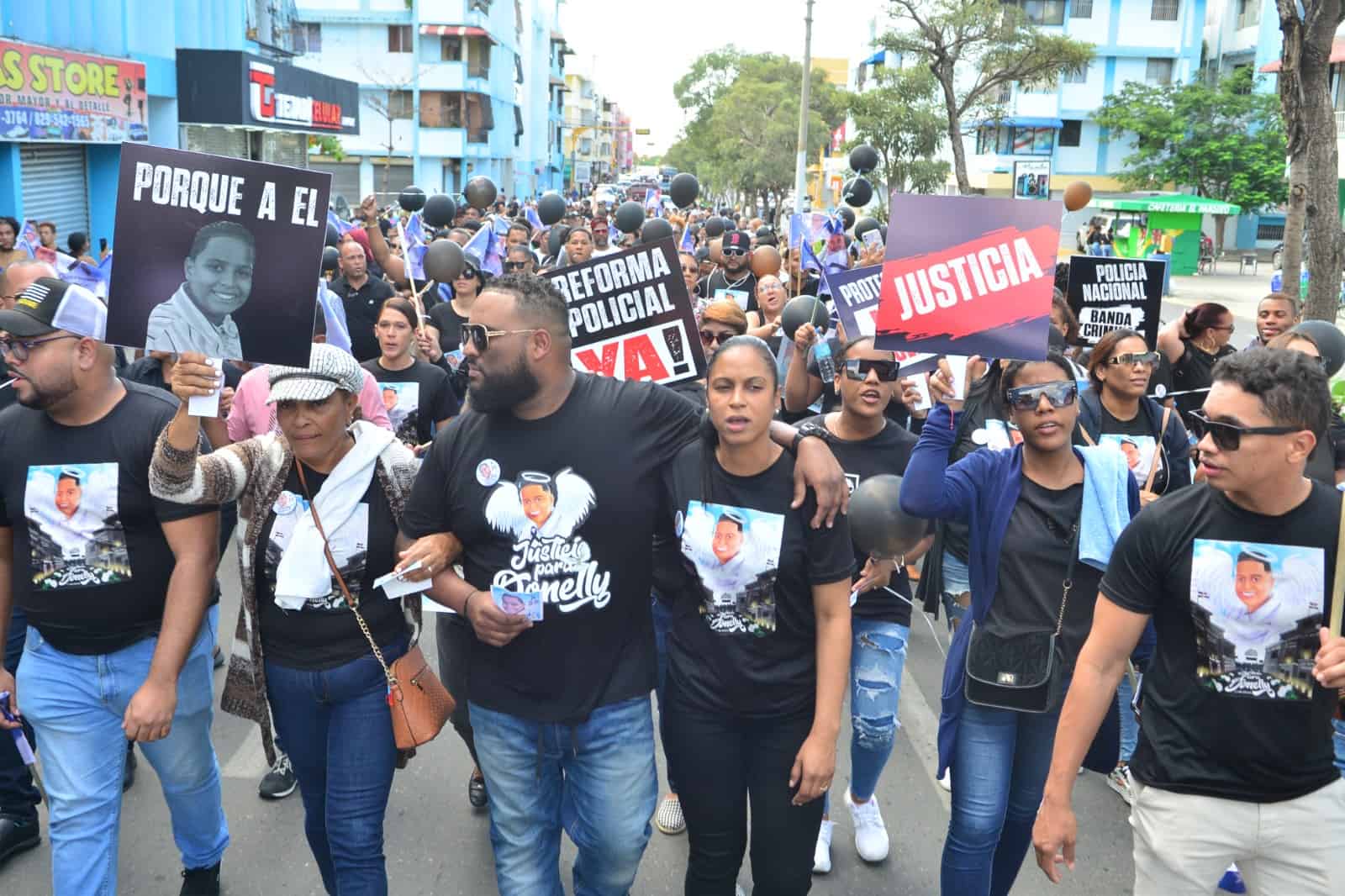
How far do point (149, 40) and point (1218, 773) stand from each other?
23.1 m

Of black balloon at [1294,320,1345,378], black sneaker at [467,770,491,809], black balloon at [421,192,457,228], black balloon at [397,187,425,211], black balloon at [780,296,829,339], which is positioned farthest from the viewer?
black balloon at [397,187,425,211]

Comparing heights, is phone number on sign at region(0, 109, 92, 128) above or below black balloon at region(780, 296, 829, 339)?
above

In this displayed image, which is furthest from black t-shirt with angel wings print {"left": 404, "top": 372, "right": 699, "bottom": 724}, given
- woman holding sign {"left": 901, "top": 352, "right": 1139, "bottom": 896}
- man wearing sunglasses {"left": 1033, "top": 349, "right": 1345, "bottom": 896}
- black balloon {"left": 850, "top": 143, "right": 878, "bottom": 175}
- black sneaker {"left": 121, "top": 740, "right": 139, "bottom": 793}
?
black balloon {"left": 850, "top": 143, "right": 878, "bottom": 175}

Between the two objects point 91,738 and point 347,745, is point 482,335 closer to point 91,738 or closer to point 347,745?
point 347,745

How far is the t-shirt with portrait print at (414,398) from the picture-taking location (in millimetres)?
6266

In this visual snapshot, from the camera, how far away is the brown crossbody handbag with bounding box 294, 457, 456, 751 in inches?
141

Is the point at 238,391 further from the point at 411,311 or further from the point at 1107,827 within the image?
the point at 1107,827

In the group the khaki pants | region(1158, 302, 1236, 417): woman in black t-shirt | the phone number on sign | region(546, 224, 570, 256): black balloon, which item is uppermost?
the phone number on sign

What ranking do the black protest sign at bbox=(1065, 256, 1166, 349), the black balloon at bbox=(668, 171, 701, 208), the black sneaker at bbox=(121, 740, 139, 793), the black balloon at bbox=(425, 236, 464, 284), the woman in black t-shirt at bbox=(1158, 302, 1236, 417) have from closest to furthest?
1. the black sneaker at bbox=(121, 740, 139, 793)
2. the black protest sign at bbox=(1065, 256, 1166, 349)
3. the woman in black t-shirt at bbox=(1158, 302, 1236, 417)
4. the black balloon at bbox=(425, 236, 464, 284)
5. the black balloon at bbox=(668, 171, 701, 208)

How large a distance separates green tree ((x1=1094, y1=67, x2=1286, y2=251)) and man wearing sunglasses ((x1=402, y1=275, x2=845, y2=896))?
4612cm

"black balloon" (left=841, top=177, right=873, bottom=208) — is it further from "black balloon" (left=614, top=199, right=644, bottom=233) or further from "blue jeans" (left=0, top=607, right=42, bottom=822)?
"blue jeans" (left=0, top=607, right=42, bottom=822)

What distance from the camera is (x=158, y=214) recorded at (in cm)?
369

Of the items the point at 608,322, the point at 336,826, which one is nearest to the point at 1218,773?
the point at 336,826

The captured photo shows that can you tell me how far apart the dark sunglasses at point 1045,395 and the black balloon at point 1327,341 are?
113 inches
